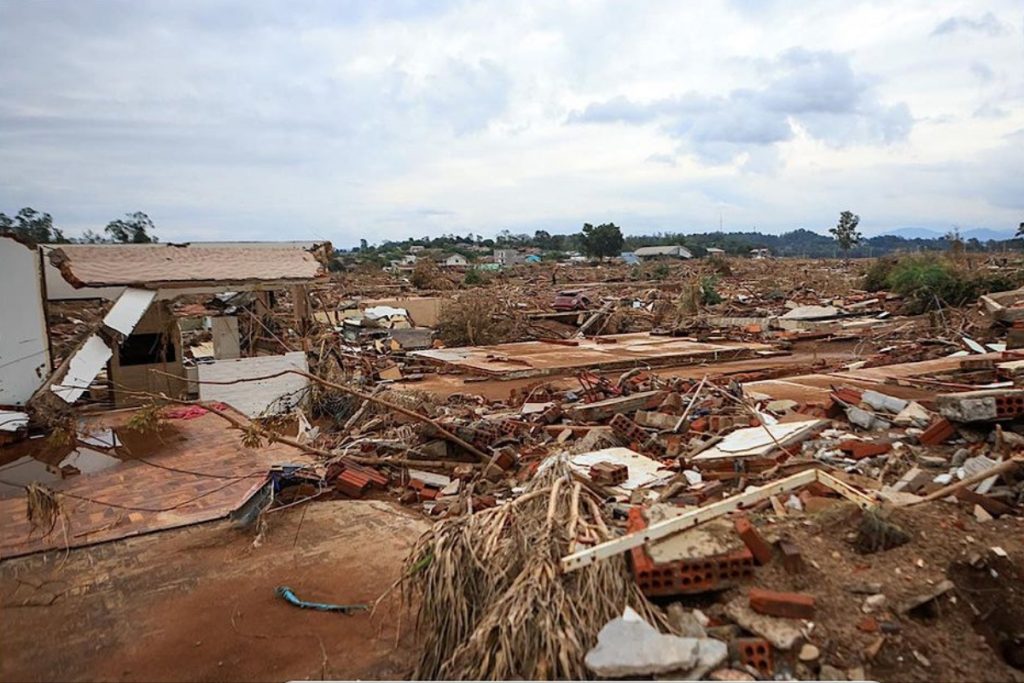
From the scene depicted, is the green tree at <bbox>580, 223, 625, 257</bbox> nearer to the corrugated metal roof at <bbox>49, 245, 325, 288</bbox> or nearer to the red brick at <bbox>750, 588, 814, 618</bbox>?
the corrugated metal roof at <bbox>49, 245, 325, 288</bbox>

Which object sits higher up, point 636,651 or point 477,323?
point 636,651

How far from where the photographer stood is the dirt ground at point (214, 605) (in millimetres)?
A: 3766

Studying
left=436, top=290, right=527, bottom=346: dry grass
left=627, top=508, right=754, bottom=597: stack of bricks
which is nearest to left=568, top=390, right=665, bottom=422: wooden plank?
left=627, top=508, right=754, bottom=597: stack of bricks

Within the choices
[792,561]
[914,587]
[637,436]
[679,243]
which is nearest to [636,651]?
[792,561]

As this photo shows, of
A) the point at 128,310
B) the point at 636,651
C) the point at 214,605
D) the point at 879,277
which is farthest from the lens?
the point at 879,277

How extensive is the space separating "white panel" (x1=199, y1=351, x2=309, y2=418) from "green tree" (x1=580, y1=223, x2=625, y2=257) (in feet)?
156

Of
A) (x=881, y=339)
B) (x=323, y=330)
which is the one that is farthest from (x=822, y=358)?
(x=323, y=330)

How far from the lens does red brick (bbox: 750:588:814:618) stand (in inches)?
119

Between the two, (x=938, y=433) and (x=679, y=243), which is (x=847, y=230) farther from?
(x=938, y=433)

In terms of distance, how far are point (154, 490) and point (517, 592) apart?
4981 millimetres

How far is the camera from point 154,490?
671 centimetres

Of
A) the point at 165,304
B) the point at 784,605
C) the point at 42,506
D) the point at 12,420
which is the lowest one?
the point at 12,420

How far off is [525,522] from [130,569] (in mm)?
3200

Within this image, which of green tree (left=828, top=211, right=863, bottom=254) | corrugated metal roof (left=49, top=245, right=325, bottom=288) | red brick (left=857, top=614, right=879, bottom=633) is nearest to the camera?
red brick (left=857, top=614, right=879, bottom=633)
